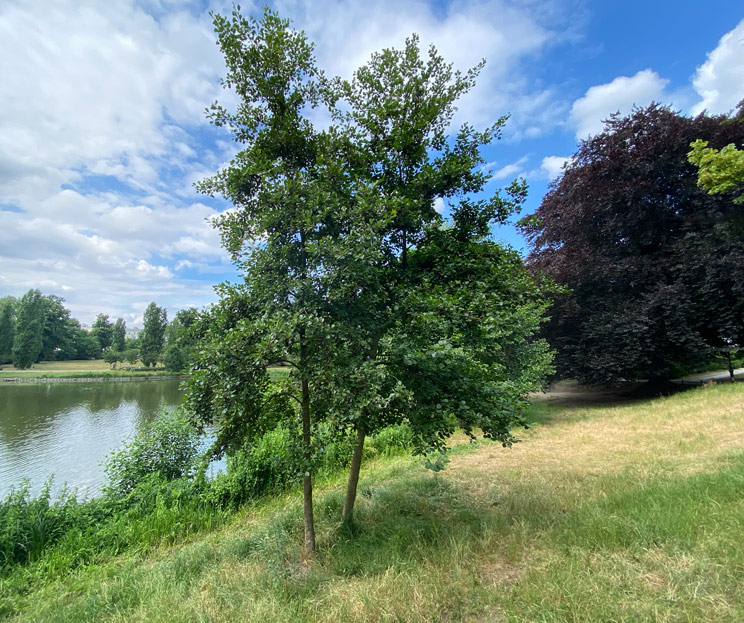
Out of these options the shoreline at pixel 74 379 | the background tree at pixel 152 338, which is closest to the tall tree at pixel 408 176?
the shoreline at pixel 74 379

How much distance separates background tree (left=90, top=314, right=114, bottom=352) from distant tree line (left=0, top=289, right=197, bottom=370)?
2893mm

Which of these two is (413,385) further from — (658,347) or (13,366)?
(13,366)

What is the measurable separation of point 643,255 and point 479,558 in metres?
15.2

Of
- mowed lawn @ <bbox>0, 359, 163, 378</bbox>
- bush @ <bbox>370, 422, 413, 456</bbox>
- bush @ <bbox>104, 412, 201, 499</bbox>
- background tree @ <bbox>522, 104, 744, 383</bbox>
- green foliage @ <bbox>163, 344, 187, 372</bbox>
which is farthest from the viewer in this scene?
green foliage @ <bbox>163, 344, 187, 372</bbox>

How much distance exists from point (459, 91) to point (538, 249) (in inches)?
561

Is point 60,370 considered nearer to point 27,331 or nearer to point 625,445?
point 27,331

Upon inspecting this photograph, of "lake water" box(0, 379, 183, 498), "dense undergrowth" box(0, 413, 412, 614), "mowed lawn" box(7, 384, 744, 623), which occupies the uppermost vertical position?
"mowed lawn" box(7, 384, 744, 623)

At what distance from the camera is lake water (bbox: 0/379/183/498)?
9857mm

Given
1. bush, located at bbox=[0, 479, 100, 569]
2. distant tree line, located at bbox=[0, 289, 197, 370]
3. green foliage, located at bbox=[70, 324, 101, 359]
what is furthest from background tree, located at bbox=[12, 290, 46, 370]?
bush, located at bbox=[0, 479, 100, 569]

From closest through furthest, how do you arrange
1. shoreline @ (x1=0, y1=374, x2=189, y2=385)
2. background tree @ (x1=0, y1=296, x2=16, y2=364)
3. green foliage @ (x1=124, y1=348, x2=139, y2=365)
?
shoreline @ (x1=0, y1=374, x2=189, y2=385)
background tree @ (x1=0, y1=296, x2=16, y2=364)
green foliage @ (x1=124, y1=348, x2=139, y2=365)

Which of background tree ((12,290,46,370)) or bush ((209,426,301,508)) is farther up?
background tree ((12,290,46,370))

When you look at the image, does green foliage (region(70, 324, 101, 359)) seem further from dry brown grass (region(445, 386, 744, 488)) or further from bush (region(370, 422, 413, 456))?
dry brown grass (region(445, 386, 744, 488))

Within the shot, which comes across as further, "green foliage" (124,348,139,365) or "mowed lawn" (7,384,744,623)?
"green foliage" (124,348,139,365)

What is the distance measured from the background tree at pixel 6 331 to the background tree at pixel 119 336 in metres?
14.7
